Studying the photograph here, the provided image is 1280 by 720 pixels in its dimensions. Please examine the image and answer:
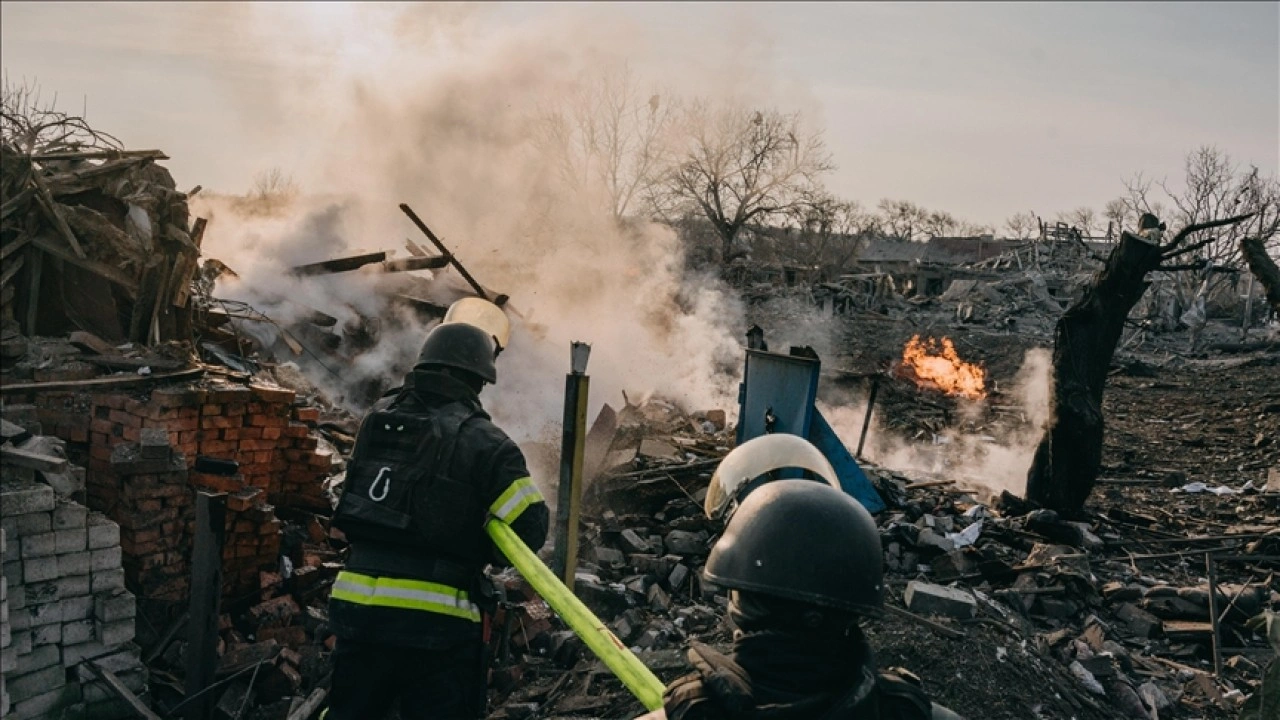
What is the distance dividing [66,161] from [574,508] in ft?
15.2

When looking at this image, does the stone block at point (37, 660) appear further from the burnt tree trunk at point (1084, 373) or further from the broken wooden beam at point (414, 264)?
the burnt tree trunk at point (1084, 373)

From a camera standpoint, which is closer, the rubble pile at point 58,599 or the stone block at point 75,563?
the rubble pile at point 58,599

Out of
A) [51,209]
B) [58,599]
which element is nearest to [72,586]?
[58,599]

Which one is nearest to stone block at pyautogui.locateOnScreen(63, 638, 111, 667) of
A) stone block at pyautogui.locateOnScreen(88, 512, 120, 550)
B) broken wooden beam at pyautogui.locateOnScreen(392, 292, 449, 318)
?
stone block at pyautogui.locateOnScreen(88, 512, 120, 550)

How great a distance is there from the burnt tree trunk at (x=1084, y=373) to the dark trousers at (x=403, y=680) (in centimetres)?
807

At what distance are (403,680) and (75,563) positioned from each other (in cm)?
230

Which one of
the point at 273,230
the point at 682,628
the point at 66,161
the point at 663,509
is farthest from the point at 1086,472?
the point at 273,230

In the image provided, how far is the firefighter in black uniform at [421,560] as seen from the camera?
336 centimetres

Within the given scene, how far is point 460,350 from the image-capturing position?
3.79m

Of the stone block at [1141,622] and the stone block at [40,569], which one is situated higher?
the stone block at [40,569]

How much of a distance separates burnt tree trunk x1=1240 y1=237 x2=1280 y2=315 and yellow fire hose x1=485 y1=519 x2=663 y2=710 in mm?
9672

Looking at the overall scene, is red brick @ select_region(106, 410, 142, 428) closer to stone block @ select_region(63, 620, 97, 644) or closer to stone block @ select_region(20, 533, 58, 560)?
stone block @ select_region(20, 533, 58, 560)

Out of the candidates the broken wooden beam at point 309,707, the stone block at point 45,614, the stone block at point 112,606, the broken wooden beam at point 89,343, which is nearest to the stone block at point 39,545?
the stone block at point 45,614

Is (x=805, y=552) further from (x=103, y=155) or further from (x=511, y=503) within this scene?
(x=103, y=155)
